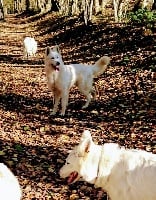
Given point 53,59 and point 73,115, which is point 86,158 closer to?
point 53,59

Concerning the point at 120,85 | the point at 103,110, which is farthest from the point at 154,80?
the point at 103,110

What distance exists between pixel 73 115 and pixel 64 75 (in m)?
1.03

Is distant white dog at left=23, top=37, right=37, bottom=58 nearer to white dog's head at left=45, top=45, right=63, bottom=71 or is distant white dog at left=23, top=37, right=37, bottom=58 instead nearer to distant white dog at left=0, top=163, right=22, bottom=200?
white dog's head at left=45, top=45, right=63, bottom=71

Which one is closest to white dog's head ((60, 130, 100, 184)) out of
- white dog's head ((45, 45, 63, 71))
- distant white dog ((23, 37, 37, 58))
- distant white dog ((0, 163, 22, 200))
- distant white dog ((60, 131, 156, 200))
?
distant white dog ((60, 131, 156, 200))

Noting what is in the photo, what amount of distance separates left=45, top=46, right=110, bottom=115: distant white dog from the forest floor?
1.54ft

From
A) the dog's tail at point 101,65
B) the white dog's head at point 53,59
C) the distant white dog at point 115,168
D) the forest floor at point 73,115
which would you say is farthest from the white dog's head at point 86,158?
the dog's tail at point 101,65

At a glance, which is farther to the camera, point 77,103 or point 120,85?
point 120,85

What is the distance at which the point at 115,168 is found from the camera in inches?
185

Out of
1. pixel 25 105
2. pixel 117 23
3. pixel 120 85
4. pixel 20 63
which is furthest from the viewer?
pixel 117 23

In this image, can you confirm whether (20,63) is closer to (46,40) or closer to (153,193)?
(46,40)

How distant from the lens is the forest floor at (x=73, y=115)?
22.3 feet

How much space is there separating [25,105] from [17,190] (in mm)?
7122

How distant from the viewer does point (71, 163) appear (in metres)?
4.88

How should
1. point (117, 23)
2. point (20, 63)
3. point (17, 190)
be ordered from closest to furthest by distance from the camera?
1. point (17, 190)
2. point (20, 63)
3. point (117, 23)
